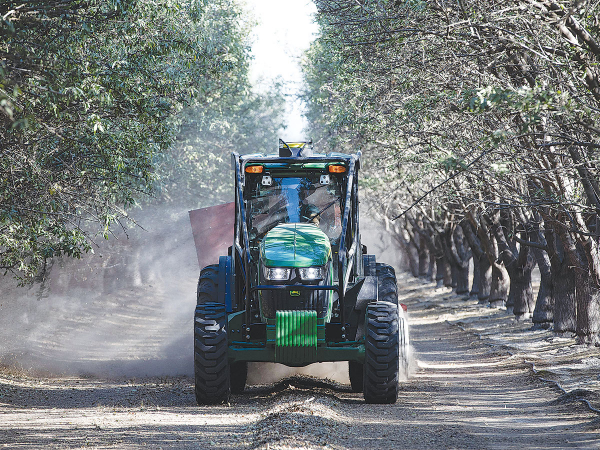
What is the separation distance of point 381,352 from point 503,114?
13.4 feet

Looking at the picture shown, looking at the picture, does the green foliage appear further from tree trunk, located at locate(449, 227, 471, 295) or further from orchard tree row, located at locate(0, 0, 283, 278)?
tree trunk, located at locate(449, 227, 471, 295)

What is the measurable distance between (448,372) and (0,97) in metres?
10.6

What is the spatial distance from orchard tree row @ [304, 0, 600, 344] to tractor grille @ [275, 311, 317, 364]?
2.63 m

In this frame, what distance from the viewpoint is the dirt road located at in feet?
27.0

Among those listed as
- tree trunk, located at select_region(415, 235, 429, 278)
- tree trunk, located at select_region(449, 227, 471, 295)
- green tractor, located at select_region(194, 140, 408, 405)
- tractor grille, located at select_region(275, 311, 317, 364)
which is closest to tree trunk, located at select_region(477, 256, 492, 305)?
tree trunk, located at select_region(449, 227, 471, 295)

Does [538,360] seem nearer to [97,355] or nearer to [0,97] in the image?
[97,355]

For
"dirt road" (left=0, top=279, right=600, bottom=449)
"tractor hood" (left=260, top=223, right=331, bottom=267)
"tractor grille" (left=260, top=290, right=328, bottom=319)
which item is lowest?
"dirt road" (left=0, top=279, right=600, bottom=449)

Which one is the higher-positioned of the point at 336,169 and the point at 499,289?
the point at 336,169

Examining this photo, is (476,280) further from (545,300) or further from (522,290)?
Answer: (545,300)

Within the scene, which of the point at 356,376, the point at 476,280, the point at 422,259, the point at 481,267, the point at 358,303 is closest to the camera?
the point at 358,303

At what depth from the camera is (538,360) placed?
50.9 ft

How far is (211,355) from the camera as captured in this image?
9992mm

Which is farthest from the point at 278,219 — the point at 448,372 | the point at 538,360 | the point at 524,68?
the point at 538,360

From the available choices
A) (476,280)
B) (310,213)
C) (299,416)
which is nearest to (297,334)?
(299,416)
